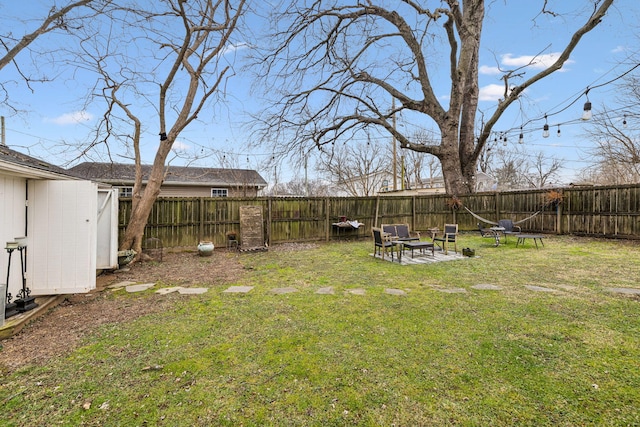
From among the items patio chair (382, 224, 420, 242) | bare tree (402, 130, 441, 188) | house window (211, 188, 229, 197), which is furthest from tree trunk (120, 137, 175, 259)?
bare tree (402, 130, 441, 188)

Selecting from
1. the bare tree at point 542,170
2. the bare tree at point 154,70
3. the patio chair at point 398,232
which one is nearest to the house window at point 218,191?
the bare tree at point 154,70

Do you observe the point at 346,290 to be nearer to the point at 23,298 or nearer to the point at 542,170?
the point at 23,298

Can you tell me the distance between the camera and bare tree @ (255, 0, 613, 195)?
379 inches

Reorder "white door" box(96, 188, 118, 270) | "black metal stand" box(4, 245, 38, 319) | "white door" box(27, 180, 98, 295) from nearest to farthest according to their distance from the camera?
"black metal stand" box(4, 245, 38, 319), "white door" box(27, 180, 98, 295), "white door" box(96, 188, 118, 270)

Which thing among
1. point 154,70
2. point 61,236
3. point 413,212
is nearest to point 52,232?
point 61,236

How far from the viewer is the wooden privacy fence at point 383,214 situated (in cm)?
805

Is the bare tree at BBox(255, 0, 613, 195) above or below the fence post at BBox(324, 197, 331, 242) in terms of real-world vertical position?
above

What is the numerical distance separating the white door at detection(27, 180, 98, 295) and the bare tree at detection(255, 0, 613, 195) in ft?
21.9

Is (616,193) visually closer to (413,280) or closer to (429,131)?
(413,280)

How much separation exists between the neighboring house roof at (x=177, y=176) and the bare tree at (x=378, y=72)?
21.4 feet

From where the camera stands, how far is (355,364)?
2.30 metres

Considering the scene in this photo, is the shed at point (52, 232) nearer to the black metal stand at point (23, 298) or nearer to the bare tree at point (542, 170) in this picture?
the black metal stand at point (23, 298)

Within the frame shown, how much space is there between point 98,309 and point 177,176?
43.5ft

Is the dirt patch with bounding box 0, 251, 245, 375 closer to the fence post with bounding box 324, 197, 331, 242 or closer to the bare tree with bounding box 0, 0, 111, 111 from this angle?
the fence post with bounding box 324, 197, 331, 242
